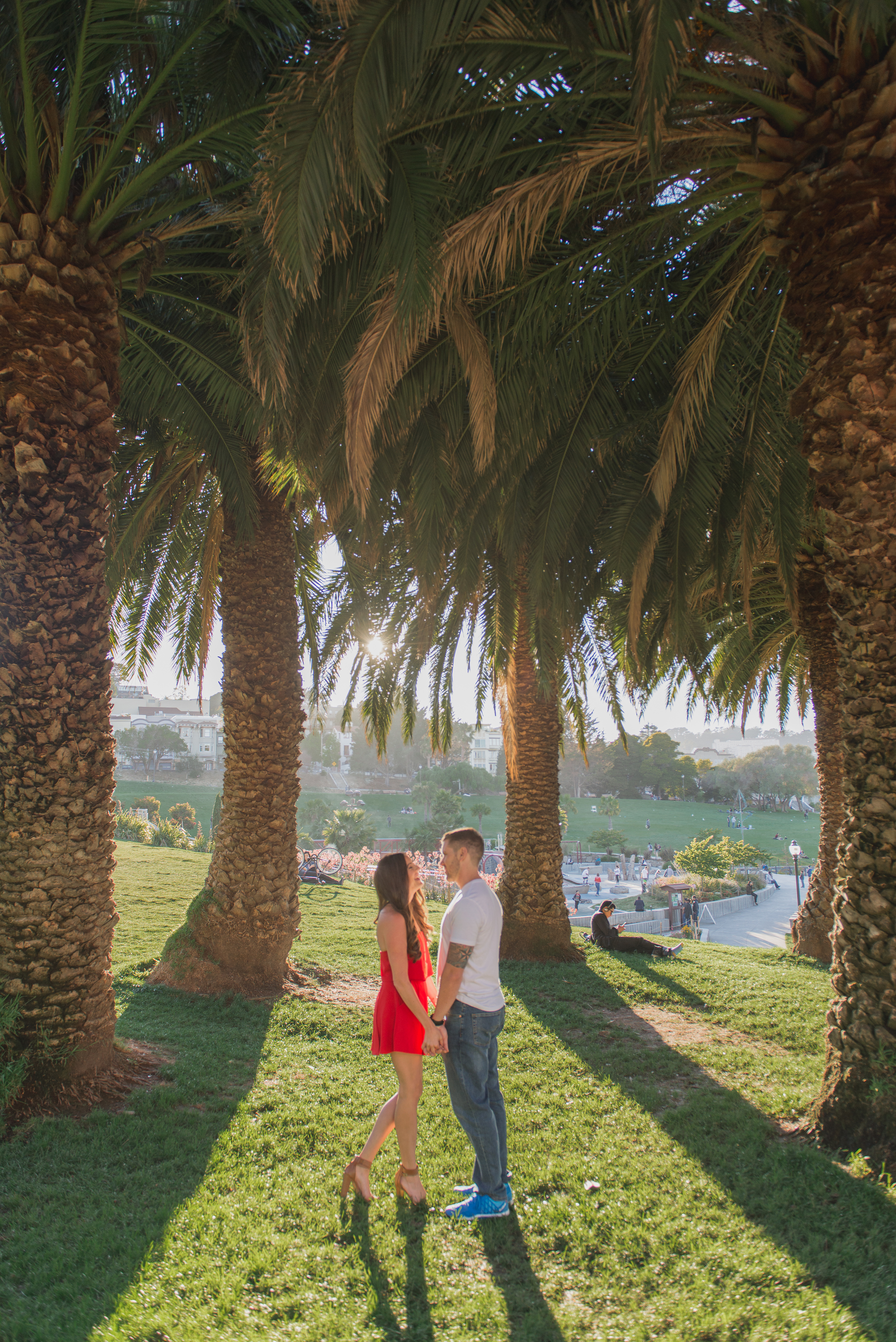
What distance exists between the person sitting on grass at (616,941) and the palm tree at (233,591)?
16.0ft

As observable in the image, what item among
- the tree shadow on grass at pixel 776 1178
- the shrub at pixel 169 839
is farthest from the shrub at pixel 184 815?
the tree shadow on grass at pixel 776 1178

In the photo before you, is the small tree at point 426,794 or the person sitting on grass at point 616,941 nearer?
the person sitting on grass at point 616,941

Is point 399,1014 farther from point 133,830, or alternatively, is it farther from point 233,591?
point 133,830

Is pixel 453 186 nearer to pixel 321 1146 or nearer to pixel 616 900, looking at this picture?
pixel 321 1146

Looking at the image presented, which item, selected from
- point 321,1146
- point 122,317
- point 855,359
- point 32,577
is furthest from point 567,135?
point 321,1146

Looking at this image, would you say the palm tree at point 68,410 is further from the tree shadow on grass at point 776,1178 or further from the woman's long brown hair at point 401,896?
the tree shadow on grass at point 776,1178

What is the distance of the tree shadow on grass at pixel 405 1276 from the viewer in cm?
266

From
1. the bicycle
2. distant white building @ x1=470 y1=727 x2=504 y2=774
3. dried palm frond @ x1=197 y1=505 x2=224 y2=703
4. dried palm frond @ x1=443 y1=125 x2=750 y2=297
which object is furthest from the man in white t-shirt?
distant white building @ x1=470 y1=727 x2=504 y2=774

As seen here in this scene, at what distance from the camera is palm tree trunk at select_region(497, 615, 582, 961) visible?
9984 millimetres

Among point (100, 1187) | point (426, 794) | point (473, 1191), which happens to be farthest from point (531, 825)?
point (426, 794)

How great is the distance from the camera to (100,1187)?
3.51m

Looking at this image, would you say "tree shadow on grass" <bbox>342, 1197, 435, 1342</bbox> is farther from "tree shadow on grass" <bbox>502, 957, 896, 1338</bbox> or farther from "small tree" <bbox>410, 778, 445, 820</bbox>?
"small tree" <bbox>410, 778, 445, 820</bbox>

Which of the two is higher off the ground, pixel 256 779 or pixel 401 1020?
pixel 256 779

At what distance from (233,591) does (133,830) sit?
2246cm
